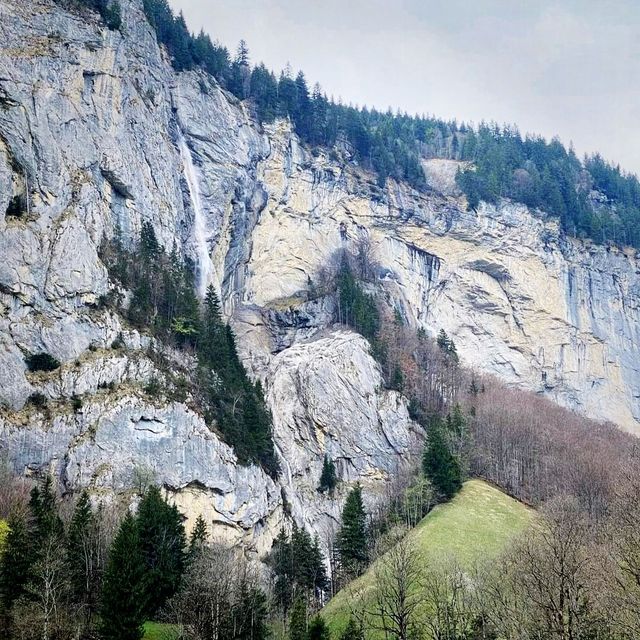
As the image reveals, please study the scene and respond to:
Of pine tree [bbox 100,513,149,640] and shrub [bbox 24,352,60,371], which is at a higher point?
shrub [bbox 24,352,60,371]

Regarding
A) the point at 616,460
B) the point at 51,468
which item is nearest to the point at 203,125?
the point at 51,468

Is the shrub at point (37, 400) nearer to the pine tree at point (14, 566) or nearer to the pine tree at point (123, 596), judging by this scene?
the pine tree at point (14, 566)

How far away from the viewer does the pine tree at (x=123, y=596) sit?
32094 mm

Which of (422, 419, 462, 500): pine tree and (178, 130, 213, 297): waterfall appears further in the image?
(178, 130, 213, 297): waterfall

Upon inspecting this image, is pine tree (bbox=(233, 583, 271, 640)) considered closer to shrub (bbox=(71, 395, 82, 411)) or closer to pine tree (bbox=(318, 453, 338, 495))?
shrub (bbox=(71, 395, 82, 411))

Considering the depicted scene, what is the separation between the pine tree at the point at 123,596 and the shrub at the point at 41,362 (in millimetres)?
27306

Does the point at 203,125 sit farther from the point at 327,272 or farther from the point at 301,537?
the point at 301,537

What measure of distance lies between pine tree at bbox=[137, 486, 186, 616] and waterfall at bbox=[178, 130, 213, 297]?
1749 inches

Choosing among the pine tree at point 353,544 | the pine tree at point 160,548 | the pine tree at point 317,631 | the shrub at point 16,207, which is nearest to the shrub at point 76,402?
→ the pine tree at point 160,548

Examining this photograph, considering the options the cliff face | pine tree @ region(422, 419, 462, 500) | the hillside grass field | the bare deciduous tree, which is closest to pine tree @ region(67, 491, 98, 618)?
the cliff face

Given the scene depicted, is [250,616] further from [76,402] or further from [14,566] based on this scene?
[76,402]

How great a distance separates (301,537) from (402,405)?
29.9 metres

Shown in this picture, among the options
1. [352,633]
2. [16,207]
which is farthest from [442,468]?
[16,207]

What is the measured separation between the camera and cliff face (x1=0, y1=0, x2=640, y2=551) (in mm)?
57969
